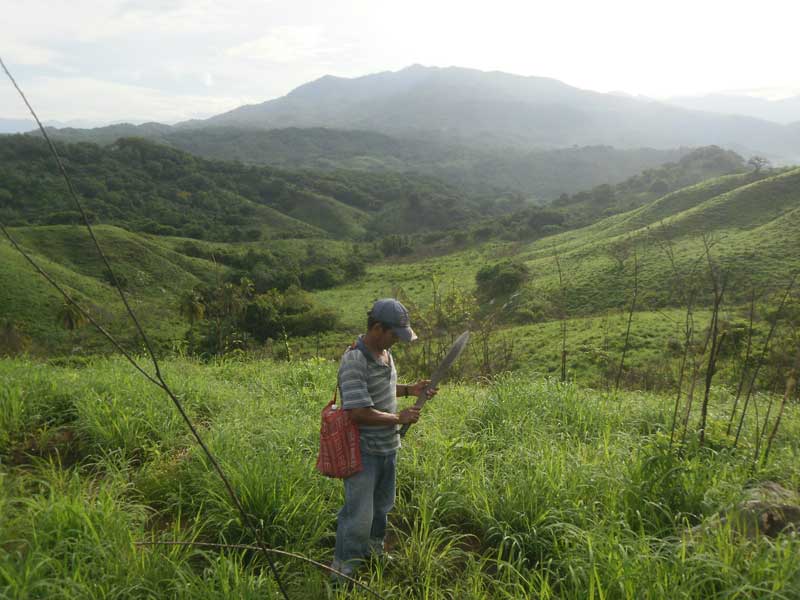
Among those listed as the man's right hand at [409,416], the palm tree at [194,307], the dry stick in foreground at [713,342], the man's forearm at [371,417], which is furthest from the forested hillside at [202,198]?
the dry stick in foreground at [713,342]

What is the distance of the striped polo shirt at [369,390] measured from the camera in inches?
106

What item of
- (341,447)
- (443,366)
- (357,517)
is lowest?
(357,517)

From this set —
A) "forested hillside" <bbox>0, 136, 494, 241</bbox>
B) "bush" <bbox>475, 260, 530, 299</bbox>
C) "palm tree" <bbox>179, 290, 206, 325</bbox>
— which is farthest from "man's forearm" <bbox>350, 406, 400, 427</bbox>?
"forested hillside" <bbox>0, 136, 494, 241</bbox>

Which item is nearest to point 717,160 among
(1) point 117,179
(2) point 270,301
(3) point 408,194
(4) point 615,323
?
(3) point 408,194

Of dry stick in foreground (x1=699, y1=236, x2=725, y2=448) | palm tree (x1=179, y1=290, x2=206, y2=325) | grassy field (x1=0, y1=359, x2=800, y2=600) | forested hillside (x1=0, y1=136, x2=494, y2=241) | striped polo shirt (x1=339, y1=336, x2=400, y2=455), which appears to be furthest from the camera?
forested hillside (x1=0, y1=136, x2=494, y2=241)

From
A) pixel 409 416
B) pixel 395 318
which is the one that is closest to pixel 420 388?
pixel 409 416

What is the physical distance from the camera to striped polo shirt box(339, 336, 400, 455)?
2.70 m

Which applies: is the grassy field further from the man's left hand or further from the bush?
the bush

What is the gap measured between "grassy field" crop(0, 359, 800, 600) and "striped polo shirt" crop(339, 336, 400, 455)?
70 cm

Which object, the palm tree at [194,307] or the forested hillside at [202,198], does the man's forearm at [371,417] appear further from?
the forested hillside at [202,198]

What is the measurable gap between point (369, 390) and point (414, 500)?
3.97 feet

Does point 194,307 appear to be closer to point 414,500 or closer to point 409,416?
point 414,500

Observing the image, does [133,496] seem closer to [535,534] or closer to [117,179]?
[535,534]

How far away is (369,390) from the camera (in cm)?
283
